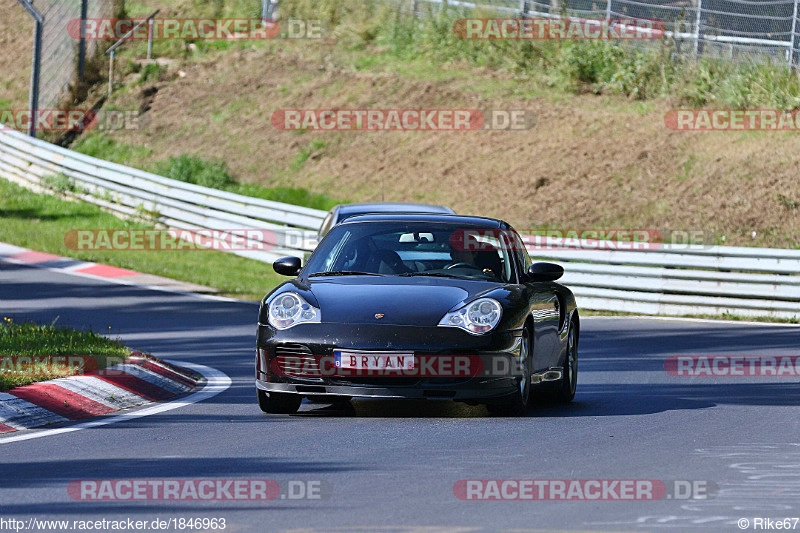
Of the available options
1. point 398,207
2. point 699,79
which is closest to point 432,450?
point 398,207

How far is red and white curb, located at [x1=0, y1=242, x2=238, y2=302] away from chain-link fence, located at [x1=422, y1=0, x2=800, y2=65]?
13917mm

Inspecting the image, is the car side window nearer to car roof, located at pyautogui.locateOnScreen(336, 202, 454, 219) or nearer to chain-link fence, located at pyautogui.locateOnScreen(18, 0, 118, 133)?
car roof, located at pyautogui.locateOnScreen(336, 202, 454, 219)

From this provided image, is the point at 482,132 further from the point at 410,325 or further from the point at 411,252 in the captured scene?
the point at 410,325

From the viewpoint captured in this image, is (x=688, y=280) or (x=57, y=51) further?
(x=57, y=51)

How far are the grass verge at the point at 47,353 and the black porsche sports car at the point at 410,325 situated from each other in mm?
1684

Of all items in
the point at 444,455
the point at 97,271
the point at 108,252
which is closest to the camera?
the point at 444,455

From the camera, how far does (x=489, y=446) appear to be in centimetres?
817

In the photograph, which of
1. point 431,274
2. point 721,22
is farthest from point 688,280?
point 431,274

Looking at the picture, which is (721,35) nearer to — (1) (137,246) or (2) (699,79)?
(2) (699,79)

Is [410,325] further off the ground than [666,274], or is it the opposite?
[410,325]

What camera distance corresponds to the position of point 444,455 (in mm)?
7789

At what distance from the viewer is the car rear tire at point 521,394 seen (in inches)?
373

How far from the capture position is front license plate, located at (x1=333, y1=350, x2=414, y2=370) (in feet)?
29.5

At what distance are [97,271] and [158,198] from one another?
4.77 metres
